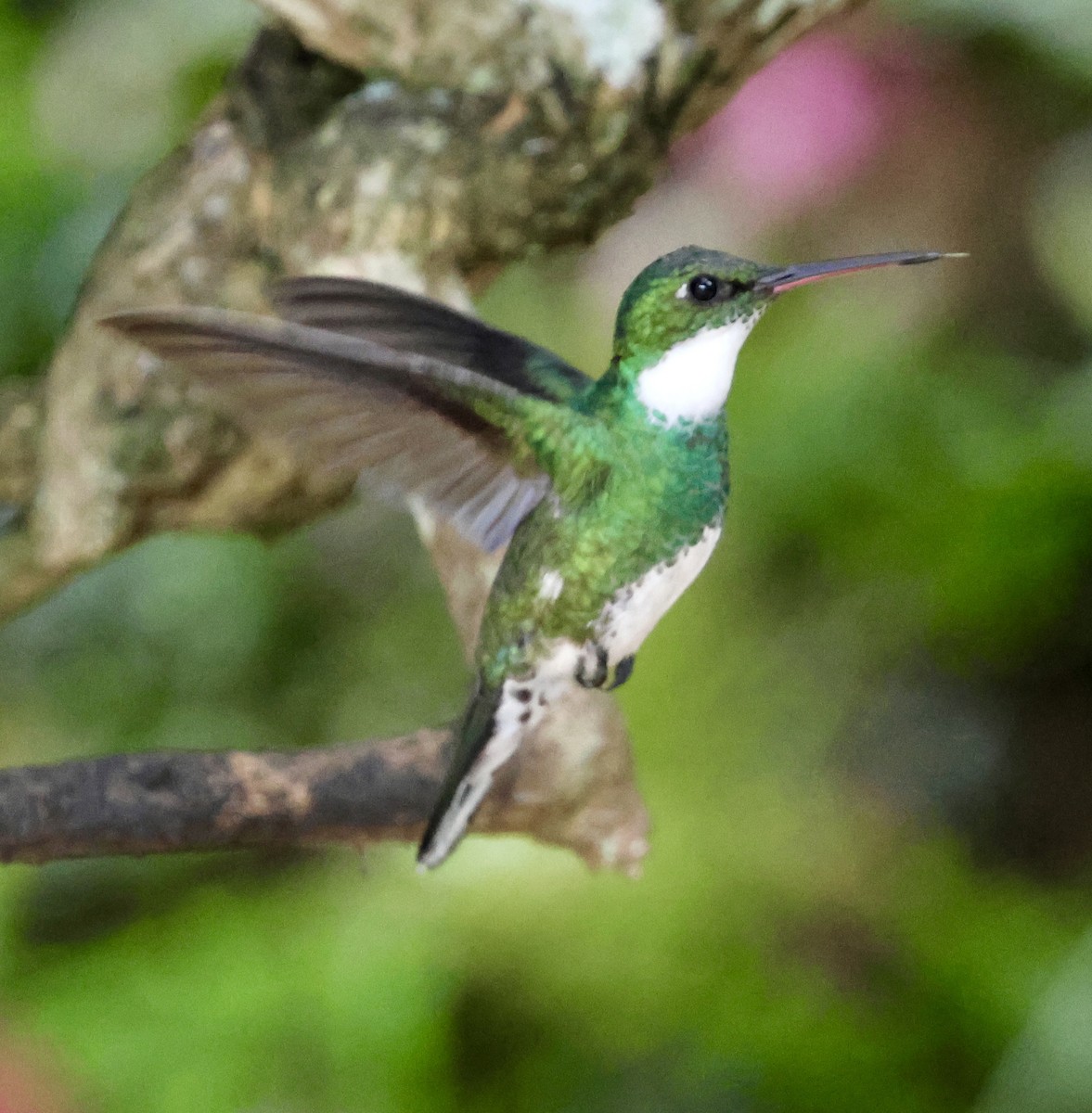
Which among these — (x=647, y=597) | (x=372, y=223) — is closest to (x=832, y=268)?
(x=647, y=597)

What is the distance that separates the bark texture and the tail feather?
0.04 metres

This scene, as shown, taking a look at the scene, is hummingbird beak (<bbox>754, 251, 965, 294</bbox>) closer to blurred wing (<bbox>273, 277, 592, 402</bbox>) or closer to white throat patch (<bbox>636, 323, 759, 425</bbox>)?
white throat patch (<bbox>636, 323, 759, 425</bbox>)

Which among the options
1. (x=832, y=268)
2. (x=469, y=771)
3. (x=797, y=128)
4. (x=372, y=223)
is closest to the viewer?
(x=832, y=268)

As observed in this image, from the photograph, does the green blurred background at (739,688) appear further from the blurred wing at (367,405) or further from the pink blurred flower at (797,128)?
the blurred wing at (367,405)

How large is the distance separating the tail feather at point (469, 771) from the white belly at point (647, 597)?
0.27 ft

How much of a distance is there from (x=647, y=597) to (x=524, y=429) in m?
0.08

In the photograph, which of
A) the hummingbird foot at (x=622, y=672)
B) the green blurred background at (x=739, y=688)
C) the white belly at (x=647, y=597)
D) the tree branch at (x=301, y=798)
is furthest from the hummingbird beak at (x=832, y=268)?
the green blurred background at (x=739, y=688)

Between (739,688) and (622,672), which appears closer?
(622,672)

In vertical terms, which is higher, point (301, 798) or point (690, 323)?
point (690, 323)

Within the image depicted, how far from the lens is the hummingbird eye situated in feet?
1.51

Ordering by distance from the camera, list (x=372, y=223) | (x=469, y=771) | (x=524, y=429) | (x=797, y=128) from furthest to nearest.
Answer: (x=797, y=128), (x=372, y=223), (x=469, y=771), (x=524, y=429)

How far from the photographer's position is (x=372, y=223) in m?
0.79

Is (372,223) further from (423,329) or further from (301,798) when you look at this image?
(301,798)

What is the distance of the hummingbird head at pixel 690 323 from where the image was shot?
18.0 inches
